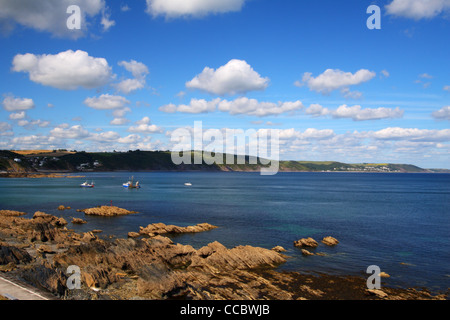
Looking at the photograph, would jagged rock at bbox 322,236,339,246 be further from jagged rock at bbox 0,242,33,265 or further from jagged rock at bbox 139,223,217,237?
jagged rock at bbox 0,242,33,265

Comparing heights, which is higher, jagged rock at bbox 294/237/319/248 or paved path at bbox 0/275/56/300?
paved path at bbox 0/275/56/300

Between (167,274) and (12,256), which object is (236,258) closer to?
(167,274)

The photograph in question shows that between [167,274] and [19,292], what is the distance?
11.5 metres

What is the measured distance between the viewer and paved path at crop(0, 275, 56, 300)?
19406 mm

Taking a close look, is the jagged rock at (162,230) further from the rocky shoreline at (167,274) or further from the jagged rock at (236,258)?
the jagged rock at (236,258)

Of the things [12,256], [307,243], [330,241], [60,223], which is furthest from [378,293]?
[60,223]

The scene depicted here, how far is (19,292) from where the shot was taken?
66.2ft

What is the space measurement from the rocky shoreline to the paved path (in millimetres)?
→ 1443

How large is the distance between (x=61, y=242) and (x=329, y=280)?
114ft

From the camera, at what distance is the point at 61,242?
41719mm

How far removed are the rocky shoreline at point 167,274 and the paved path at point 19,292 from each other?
1.44 m

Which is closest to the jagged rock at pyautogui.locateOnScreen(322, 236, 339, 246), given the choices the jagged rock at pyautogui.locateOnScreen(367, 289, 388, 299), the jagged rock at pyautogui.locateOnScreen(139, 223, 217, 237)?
the jagged rock at pyautogui.locateOnScreen(367, 289, 388, 299)
